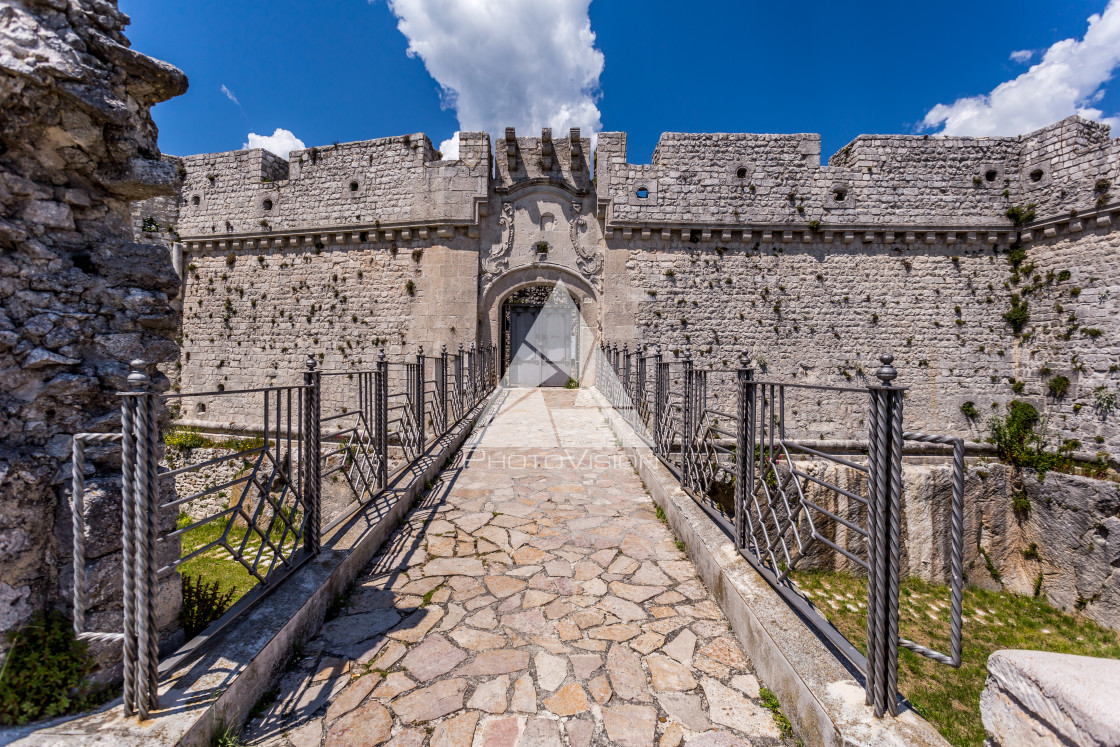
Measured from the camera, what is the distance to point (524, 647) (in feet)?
8.13

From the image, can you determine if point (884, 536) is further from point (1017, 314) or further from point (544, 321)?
point (1017, 314)

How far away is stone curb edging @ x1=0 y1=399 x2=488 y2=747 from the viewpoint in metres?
1.52

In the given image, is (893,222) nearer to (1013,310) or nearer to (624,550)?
(1013,310)

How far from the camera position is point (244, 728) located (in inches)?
74.2

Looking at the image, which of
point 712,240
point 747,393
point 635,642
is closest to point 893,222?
point 712,240

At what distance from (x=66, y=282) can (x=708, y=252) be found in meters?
11.1

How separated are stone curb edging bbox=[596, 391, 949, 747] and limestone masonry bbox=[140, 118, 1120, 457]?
761 cm

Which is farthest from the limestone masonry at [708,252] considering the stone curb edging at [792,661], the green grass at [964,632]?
the stone curb edging at [792,661]

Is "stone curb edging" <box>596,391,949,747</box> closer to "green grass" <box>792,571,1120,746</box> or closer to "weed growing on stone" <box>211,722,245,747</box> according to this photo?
"weed growing on stone" <box>211,722,245,747</box>

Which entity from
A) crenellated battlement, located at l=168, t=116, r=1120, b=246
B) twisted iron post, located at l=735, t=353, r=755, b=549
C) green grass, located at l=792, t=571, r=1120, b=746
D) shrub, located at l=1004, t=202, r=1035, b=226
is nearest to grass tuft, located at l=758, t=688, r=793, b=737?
twisted iron post, located at l=735, t=353, r=755, b=549

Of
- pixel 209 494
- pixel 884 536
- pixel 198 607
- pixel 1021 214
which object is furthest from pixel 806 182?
pixel 198 607

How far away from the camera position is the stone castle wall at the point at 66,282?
5.70ft

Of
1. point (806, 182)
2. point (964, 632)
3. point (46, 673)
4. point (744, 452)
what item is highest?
point (806, 182)

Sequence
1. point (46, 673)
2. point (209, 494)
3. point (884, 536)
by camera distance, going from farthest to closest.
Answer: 1. point (209, 494)
2. point (884, 536)
3. point (46, 673)
